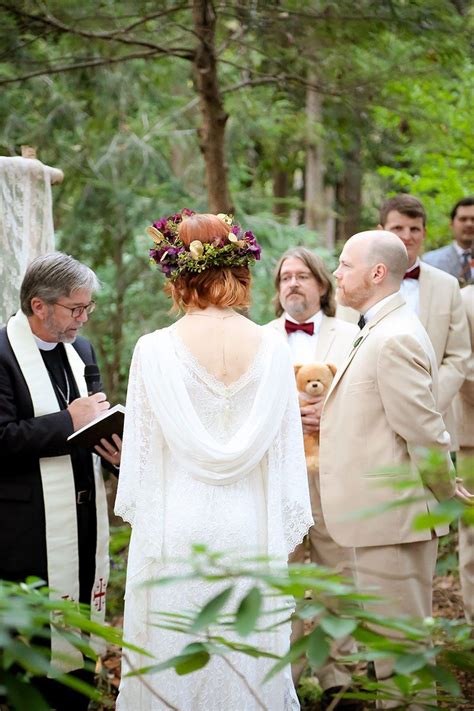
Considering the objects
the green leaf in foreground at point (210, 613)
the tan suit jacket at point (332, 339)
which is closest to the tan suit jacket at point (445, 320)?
the tan suit jacket at point (332, 339)

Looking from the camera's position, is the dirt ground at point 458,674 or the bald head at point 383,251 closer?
the bald head at point 383,251

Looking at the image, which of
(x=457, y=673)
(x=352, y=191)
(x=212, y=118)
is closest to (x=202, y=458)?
(x=457, y=673)

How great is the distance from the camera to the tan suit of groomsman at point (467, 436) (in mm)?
5727

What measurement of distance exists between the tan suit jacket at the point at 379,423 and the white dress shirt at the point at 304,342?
3.47 feet

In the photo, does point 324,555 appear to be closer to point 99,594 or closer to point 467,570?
point 467,570

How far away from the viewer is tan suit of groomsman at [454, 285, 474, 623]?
5.73 meters

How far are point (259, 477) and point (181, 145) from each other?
8031 millimetres

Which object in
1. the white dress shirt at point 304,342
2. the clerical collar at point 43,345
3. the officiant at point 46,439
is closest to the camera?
the officiant at point 46,439

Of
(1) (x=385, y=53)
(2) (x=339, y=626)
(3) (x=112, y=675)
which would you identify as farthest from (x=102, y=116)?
(2) (x=339, y=626)

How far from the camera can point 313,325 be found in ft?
17.5

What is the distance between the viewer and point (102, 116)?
32.8 ft

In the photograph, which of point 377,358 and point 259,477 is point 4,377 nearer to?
point 259,477

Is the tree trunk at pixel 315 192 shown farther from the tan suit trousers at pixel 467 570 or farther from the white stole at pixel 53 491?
the white stole at pixel 53 491

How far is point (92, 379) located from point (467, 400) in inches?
107
